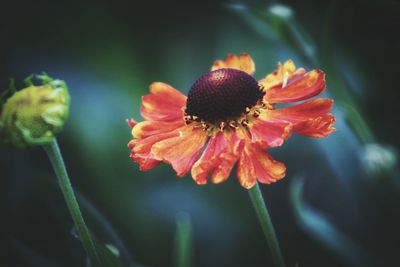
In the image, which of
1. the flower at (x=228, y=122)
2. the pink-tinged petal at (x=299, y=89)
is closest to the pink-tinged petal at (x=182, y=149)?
the flower at (x=228, y=122)

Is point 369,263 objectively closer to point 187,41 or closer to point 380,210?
point 380,210

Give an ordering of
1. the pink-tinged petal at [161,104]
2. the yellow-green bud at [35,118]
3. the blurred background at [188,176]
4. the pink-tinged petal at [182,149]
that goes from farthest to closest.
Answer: the blurred background at [188,176] < the pink-tinged petal at [161,104] < the pink-tinged petal at [182,149] < the yellow-green bud at [35,118]

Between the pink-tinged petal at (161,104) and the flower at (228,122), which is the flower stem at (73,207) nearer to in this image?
the flower at (228,122)

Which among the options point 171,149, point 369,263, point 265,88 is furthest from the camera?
point 369,263

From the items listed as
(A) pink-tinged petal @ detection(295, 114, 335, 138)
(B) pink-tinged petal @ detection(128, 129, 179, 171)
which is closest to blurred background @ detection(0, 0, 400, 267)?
(B) pink-tinged petal @ detection(128, 129, 179, 171)

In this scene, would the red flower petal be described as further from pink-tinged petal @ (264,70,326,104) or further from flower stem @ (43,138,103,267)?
flower stem @ (43,138,103,267)

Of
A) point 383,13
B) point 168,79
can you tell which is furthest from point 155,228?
point 383,13
